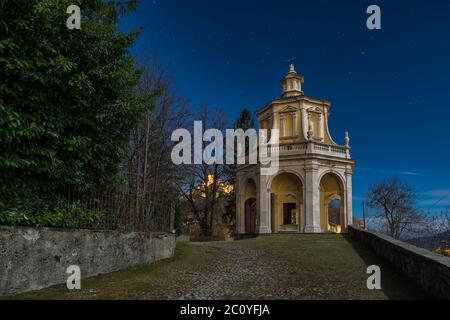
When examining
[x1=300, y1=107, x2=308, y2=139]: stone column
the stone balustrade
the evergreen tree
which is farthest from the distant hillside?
the evergreen tree

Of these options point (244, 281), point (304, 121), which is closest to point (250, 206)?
point (304, 121)

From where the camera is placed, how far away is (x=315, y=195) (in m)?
25.8

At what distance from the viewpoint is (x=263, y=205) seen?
26.9 metres

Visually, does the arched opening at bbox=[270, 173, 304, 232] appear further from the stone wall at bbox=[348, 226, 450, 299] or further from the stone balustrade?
the stone wall at bbox=[348, 226, 450, 299]

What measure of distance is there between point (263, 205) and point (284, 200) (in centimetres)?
380

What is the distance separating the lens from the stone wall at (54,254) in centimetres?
586

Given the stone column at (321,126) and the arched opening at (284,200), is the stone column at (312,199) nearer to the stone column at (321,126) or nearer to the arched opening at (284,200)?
the arched opening at (284,200)

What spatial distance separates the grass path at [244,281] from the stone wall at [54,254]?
251mm

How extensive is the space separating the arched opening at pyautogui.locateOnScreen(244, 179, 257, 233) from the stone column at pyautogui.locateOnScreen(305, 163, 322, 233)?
6249 mm

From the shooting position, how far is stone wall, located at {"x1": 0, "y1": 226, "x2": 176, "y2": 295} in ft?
19.2

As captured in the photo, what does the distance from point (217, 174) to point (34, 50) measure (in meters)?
29.6

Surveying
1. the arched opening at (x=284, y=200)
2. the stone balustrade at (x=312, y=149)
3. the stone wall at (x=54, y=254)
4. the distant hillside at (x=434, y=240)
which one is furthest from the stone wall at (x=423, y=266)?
the arched opening at (x=284, y=200)

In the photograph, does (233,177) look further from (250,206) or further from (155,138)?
(155,138)
